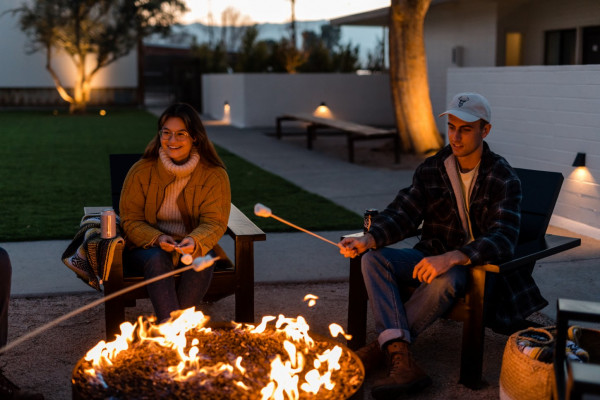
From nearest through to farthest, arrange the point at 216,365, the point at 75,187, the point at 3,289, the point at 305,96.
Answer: the point at 216,365 → the point at 3,289 → the point at 75,187 → the point at 305,96

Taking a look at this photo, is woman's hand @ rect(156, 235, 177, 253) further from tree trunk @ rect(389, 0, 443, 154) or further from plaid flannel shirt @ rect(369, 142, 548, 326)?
tree trunk @ rect(389, 0, 443, 154)

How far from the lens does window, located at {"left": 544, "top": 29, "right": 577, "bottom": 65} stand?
579 inches

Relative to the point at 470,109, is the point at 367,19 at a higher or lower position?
higher

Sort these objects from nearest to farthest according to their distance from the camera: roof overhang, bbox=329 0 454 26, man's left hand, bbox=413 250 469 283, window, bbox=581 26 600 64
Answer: man's left hand, bbox=413 250 469 283
window, bbox=581 26 600 64
roof overhang, bbox=329 0 454 26

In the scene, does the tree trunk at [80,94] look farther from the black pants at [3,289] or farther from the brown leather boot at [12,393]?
the brown leather boot at [12,393]

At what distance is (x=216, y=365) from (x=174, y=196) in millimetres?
1391

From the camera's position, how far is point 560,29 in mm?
14875

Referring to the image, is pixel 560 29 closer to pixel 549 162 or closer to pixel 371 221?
pixel 549 162

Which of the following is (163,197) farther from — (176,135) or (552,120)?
(552,120)

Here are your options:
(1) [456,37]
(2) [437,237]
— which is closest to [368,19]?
(1) [456,37]

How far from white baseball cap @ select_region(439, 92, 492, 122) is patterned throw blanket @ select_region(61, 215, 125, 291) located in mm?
1779

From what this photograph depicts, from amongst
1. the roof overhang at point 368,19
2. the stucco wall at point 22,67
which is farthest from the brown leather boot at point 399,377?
the stucco wall at point 22,67

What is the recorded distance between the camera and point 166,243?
374cm

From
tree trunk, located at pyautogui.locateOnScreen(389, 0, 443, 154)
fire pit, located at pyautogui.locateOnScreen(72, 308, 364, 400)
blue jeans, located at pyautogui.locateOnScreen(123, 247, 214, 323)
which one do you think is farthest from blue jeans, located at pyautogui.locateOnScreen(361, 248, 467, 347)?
tree trunk, located at pyautogui.locateOnScreen(389, 0, 443, 154)
